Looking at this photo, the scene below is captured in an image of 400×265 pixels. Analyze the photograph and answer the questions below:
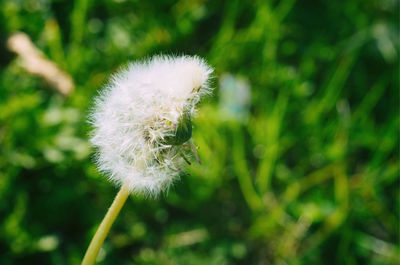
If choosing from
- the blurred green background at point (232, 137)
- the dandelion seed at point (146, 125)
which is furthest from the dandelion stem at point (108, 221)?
the blurred green background at point (232, 137)

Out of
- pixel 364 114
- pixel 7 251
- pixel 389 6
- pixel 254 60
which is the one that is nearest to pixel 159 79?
pixel 7 251

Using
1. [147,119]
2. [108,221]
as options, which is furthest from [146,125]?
[108,221]

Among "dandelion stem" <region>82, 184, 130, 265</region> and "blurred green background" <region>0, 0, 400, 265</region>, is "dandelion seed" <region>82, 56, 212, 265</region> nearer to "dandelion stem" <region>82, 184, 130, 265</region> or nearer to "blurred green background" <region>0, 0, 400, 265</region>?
"dandelion stem" <region>82, 184, 130, 265</region>

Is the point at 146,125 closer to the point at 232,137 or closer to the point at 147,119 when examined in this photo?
the point at 147,119

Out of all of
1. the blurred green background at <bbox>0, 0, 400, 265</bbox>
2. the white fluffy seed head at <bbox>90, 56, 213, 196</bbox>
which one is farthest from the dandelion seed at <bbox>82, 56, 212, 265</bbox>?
the blurred green background at <bbox>0, 0, 400, 265</bbox>

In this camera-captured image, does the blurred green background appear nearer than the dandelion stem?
No
